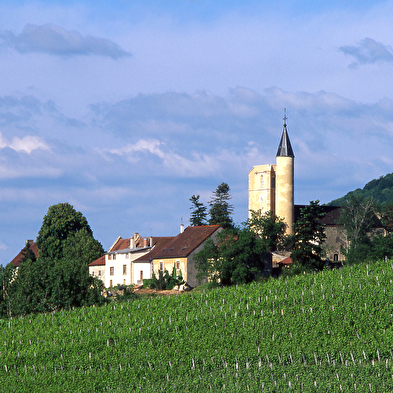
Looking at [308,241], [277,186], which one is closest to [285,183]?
[277,186]

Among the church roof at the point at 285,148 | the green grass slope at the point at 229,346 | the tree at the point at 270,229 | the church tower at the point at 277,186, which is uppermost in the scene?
the church roof at the point at 285,148

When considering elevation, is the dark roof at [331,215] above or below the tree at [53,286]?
above

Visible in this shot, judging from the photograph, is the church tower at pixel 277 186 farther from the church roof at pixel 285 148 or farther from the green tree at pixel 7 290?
the green tree at pixel 7 290

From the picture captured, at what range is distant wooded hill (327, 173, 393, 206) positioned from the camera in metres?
120

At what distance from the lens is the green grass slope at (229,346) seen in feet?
64.7

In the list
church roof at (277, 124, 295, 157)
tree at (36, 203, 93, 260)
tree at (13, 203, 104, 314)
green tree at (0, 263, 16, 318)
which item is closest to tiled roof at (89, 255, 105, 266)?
tree at (36, 203, 93, 260)

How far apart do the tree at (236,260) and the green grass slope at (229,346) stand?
70.4 ft

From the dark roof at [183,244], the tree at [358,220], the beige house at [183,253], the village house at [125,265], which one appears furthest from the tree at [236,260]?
the tree at [358,220]

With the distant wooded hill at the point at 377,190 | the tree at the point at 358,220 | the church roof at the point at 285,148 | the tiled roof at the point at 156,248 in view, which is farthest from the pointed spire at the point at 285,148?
the distant wooded hill at the point at 377,190

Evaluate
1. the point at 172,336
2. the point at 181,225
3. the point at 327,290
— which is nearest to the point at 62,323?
the point at 172,336

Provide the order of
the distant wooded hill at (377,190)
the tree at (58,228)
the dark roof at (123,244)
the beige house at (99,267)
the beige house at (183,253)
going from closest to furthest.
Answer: the beige house at (183,253) < the beige house at (99,267) < the dark roof at (123,244) < the tree at (58,228) < the distant wooded hill at (377,190)

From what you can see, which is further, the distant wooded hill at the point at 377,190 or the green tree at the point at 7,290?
the distant wooded hill at the point at 377,190

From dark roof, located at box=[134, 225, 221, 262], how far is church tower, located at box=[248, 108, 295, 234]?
1658cm

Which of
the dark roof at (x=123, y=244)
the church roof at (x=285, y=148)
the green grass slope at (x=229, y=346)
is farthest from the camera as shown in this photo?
the church roof at (x=285, y=148)
